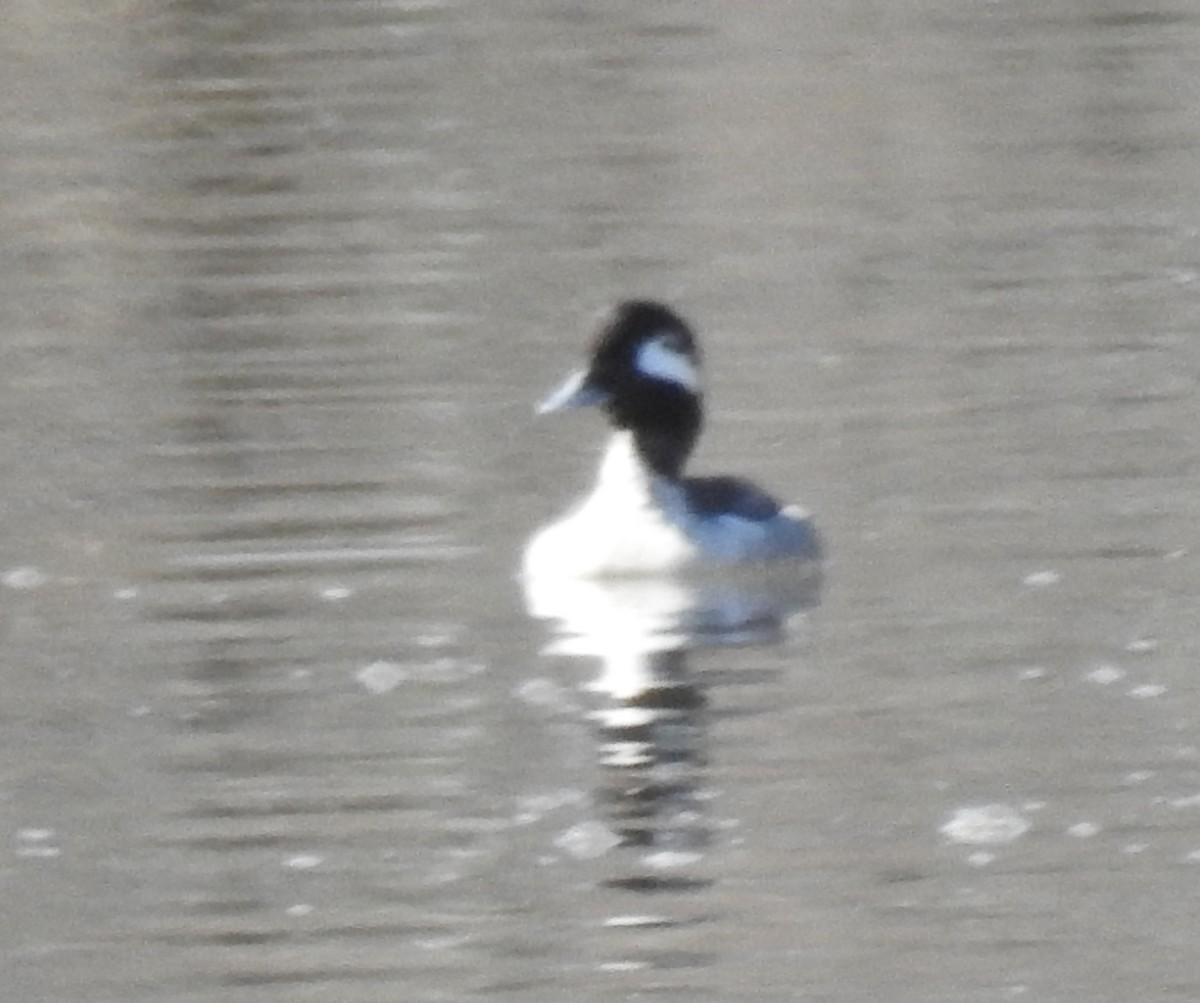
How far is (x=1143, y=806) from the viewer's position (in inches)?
484

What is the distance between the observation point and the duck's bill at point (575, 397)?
16.4 m

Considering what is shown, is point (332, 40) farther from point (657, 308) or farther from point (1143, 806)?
point (1143, 806)

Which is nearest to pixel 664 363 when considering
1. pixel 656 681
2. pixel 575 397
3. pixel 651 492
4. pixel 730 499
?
pixel 575 397

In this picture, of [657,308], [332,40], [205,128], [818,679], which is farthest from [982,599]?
[332,40]

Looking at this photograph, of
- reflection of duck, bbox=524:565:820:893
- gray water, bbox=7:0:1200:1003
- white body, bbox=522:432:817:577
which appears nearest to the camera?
gray water, bbox=7:0:1200:1003

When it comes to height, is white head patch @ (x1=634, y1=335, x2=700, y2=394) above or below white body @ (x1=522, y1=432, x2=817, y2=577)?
above

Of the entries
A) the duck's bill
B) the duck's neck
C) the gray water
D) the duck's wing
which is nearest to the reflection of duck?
the gray water

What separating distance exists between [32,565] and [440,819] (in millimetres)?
4018

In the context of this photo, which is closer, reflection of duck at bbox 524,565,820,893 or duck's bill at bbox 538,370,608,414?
reflection of duck at bbox 524,565,820,893

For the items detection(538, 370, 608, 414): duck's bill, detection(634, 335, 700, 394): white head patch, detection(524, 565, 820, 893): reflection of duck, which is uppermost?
detection(634, 335, 700, 394): white head patch

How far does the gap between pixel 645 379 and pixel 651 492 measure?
0.41 m

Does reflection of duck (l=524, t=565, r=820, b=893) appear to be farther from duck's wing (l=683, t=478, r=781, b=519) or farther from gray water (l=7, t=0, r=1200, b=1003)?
duck's wing (l=683, t=478, r=781, b=519)

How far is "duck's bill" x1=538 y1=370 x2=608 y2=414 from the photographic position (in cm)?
1644

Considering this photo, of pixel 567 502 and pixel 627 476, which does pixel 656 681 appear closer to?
pixel 627 476
